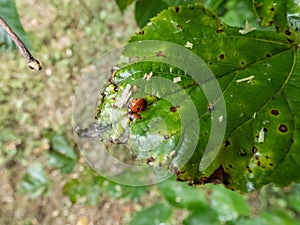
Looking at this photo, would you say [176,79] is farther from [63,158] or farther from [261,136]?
[63,158]

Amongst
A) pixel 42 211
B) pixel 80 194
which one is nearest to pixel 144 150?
pixel 80 194

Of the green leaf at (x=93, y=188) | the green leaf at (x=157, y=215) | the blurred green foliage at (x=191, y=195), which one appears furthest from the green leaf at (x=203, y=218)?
the green leaf at (x=93, y=188)

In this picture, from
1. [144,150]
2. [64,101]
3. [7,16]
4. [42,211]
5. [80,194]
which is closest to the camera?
[144,150]

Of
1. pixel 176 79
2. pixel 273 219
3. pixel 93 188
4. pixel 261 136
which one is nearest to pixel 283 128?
pixel 261 136

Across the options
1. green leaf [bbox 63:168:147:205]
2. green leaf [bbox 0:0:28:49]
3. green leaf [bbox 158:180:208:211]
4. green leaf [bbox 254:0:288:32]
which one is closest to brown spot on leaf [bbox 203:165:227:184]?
green leaf [bbox 254:0:288:32]

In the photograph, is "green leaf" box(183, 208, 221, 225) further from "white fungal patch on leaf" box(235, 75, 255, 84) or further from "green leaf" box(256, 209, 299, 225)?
"white fungal patch on leaf" box(235, 75, 255, 84)

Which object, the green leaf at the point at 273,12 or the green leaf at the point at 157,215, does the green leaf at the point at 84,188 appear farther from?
the green leaf at the point at 273,12

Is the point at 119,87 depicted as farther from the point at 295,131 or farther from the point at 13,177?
the point at 13,177
